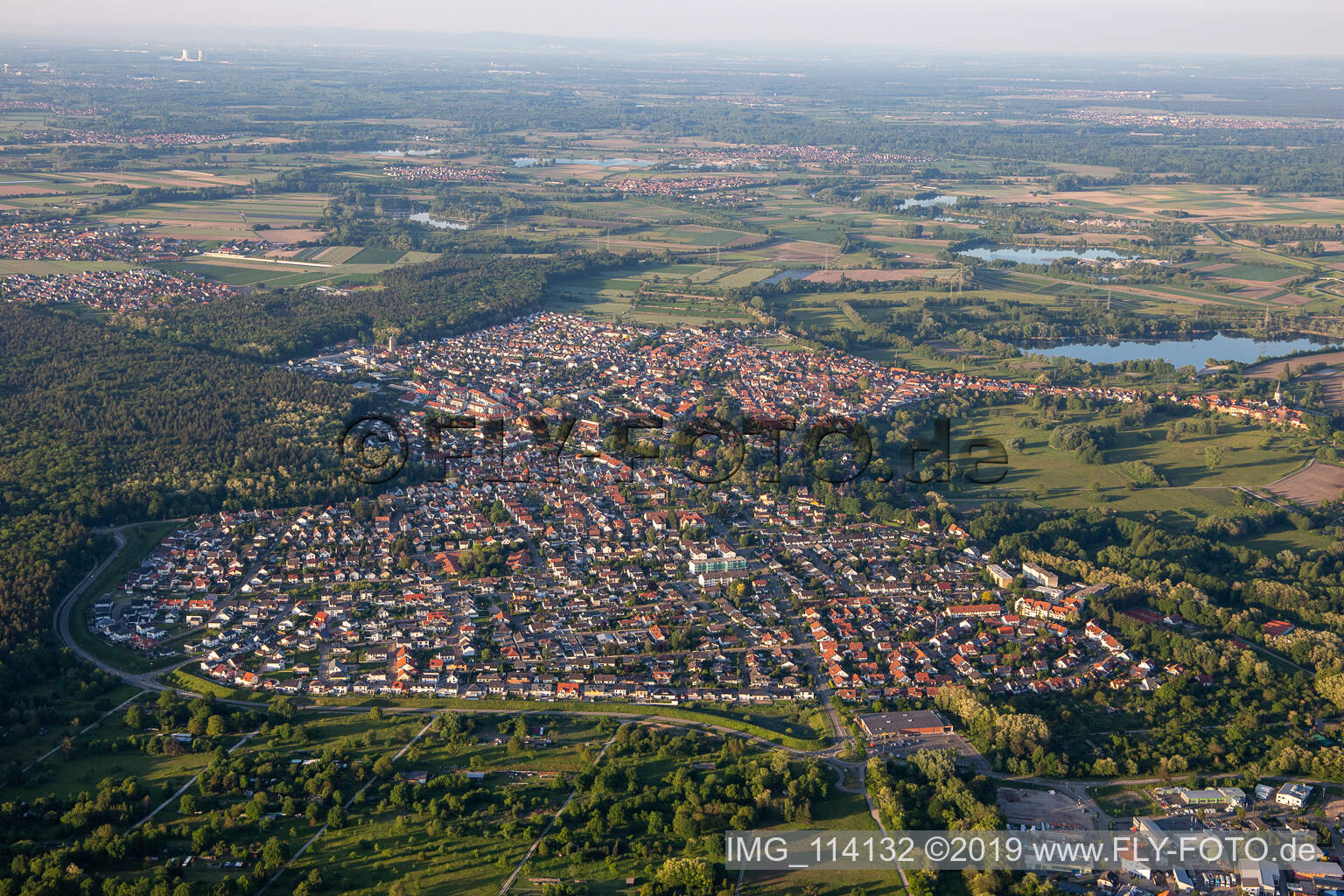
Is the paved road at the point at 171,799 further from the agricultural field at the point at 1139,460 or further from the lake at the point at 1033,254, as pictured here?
the lake at the point at 1033,254

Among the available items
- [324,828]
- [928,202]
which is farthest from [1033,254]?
[324,828]

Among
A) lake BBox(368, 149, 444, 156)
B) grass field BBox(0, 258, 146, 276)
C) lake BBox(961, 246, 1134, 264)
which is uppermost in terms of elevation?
lake BBox(368, 149, 444, 156)

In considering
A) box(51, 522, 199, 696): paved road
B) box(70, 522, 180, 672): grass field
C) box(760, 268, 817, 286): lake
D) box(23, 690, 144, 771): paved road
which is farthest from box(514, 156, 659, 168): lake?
box(23, 690, 144, 771): paved road

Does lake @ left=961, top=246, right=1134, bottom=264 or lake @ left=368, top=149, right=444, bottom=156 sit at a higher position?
lake @ left=368, top=149, right=444, bottom=156

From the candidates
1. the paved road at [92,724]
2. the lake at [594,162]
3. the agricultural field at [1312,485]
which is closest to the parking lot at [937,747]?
the paved road at [92,724]

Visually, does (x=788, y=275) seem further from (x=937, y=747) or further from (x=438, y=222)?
(x=937, y=747)

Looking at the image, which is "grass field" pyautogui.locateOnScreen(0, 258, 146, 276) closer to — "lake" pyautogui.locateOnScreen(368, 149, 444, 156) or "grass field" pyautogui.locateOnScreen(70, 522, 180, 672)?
"grass field" pyautogui.locateOnScreen(70, 522, 180, 672)
